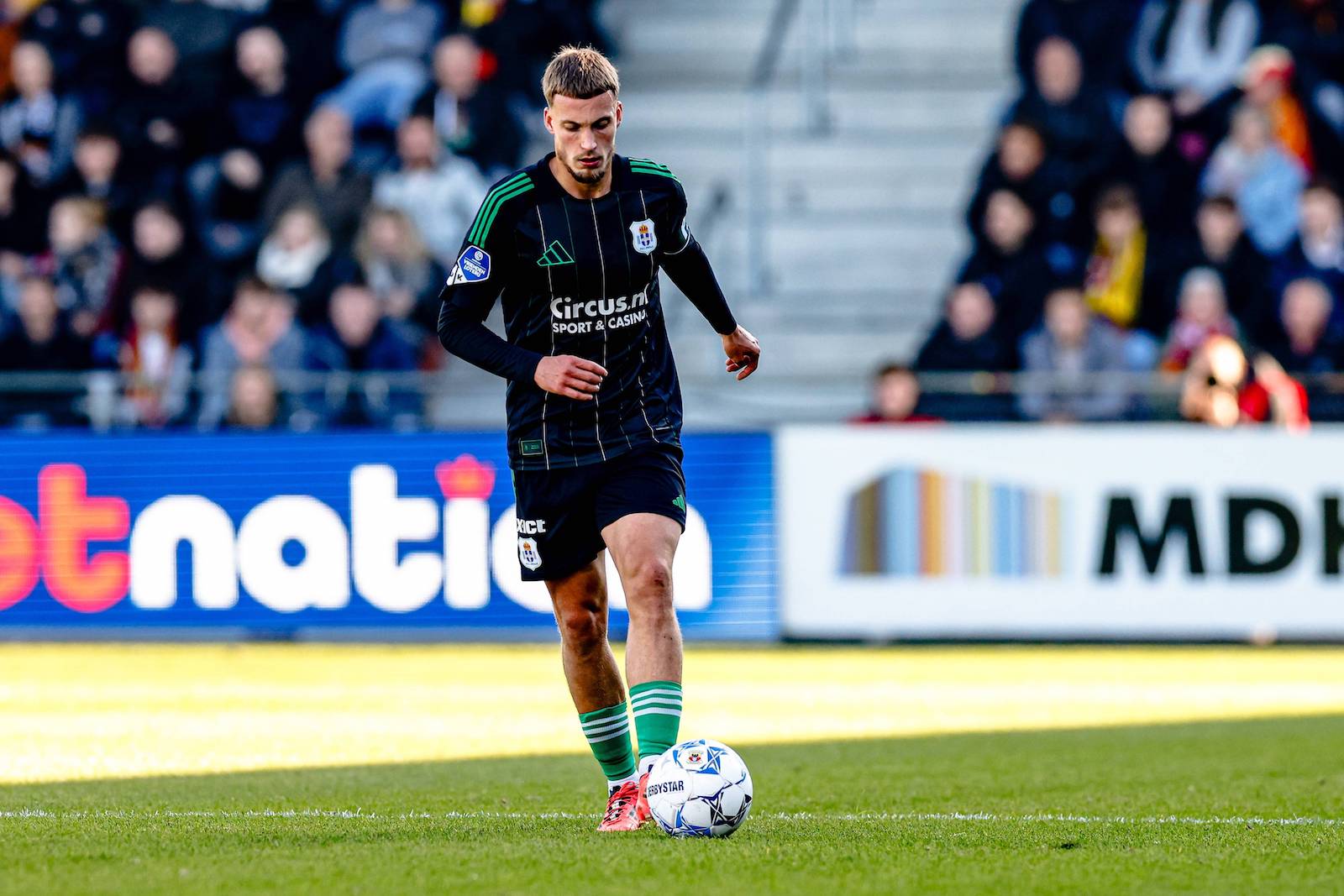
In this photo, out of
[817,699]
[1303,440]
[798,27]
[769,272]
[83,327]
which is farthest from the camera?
[798,27]

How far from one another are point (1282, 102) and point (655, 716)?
12.9 m

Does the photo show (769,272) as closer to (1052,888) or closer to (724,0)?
(724,0)

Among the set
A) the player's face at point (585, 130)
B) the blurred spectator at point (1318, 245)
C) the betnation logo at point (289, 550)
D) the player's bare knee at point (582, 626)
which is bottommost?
the betnation logo at point (289, 550)

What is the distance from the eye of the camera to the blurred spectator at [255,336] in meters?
15.1

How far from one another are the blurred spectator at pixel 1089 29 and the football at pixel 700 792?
41.9 ft

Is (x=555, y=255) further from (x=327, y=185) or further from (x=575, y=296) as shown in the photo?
(x=327, y=185)

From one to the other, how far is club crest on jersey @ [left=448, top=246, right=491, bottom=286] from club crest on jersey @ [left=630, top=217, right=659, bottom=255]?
0.41 metres

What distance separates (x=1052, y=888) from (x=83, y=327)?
12.2m

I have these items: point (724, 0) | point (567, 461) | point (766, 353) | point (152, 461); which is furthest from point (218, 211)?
point (567, 461)

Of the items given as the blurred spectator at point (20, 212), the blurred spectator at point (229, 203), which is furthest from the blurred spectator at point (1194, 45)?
the blurred spectator at point (20, 212)

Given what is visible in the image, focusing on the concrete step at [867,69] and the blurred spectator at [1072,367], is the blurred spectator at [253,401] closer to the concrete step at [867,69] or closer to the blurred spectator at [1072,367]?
the blurred spectator at [1072,367]

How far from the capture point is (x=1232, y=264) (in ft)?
51.9

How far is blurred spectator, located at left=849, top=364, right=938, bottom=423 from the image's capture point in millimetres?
13969

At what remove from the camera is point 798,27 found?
19750mm
